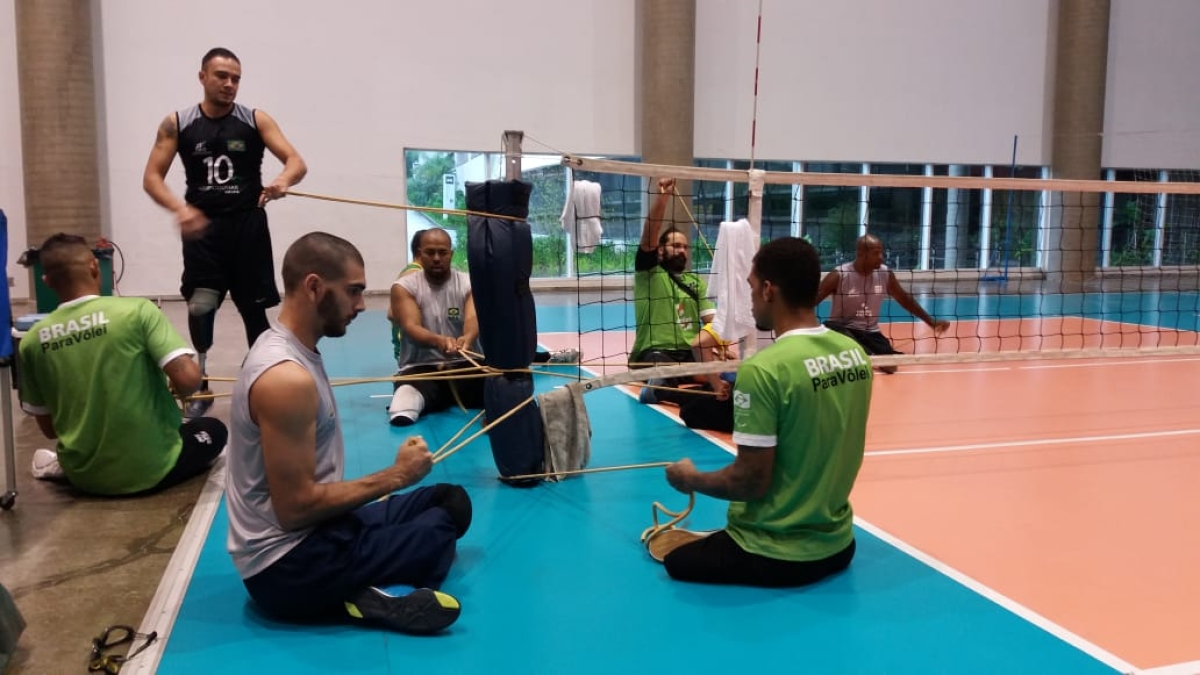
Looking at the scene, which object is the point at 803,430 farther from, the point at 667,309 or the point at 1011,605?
the point at 667,309

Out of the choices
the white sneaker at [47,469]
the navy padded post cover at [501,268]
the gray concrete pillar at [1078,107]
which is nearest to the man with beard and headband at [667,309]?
the navy padded post cover at [501,268]

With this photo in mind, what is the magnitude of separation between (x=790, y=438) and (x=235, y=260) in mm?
3362

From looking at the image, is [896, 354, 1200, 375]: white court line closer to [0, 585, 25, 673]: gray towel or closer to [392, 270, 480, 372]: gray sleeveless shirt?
[392, 270, 480, 372]: gray sleeveless shirt

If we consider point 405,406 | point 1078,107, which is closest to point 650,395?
point 405,406

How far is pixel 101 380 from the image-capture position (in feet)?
11.9

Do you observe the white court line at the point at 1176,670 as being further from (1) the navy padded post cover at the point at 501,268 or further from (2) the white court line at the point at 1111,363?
(2) the white court line at the point at 1111,363

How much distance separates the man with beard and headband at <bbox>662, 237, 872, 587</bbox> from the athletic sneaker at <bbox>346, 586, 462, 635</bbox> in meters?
0.83

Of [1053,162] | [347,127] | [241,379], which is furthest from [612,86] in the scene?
[241,379]

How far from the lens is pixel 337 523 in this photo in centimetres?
270

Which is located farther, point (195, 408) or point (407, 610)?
point (195, 408)

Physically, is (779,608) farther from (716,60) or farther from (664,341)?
(716,60)

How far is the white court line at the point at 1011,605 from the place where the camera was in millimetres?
2527

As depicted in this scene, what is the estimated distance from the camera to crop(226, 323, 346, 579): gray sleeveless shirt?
2.47 metres

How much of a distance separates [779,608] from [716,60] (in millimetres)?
13230
